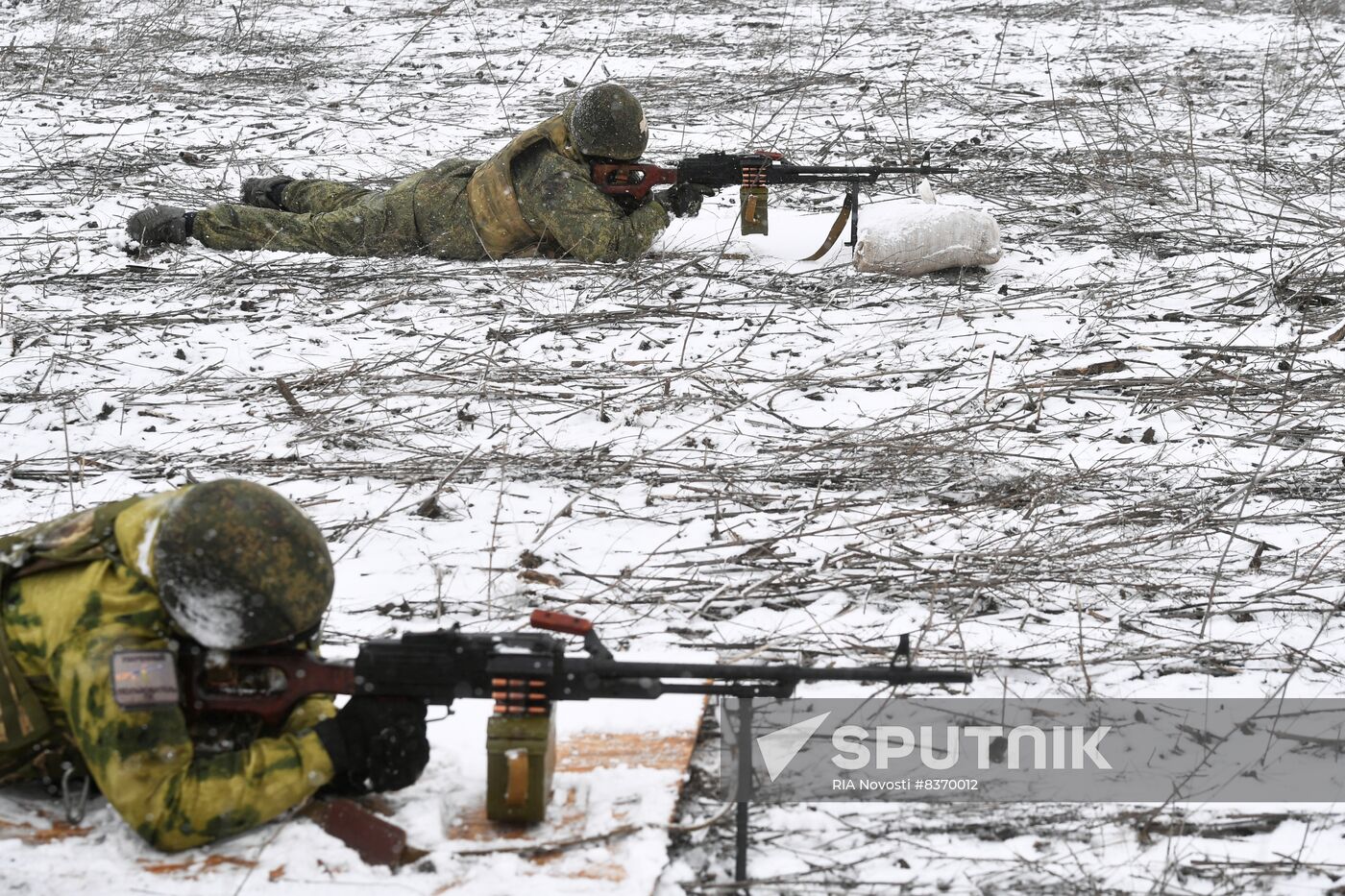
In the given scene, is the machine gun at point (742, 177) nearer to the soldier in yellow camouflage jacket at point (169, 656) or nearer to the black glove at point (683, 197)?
the black glove at point (683, 197)

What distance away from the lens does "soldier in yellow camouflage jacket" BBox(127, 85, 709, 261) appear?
6.41 meters

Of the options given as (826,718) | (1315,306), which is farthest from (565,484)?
(1315,306)

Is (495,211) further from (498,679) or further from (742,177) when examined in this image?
(498,679)

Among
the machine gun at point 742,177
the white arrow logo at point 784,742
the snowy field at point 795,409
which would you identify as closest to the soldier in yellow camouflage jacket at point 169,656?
the snowy field at point 795,409

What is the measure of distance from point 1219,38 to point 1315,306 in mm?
5681

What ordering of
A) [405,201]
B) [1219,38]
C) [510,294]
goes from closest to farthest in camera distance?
[510,294] < [405,201] < [1219,38]

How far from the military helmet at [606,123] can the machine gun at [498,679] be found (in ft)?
13.5

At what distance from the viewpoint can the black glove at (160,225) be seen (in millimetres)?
6691

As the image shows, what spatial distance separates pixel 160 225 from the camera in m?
6.70

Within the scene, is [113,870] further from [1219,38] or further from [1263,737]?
[1219,38]

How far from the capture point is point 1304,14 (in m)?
10.6

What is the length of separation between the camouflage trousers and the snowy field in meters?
0.15

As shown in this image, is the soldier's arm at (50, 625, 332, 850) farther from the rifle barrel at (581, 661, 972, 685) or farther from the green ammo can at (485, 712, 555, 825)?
the rifle barrel at (581, 661, 972, 685)

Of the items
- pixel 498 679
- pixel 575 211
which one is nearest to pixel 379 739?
pixel 498 679
